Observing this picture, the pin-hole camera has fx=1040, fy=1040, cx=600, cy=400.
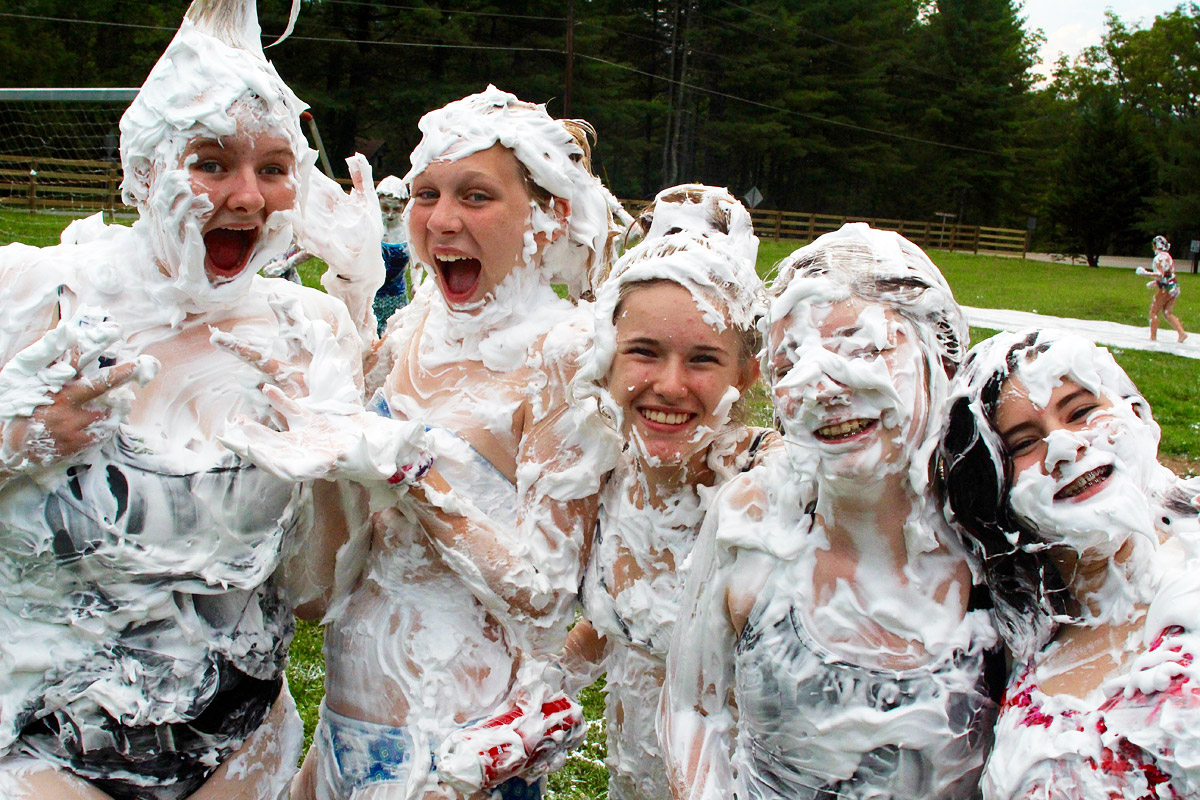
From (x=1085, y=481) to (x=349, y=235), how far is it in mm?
2246

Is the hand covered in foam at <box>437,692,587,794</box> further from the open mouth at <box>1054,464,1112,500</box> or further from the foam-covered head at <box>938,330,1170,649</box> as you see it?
the open mouth at <box>1054,464,1112,500</box>

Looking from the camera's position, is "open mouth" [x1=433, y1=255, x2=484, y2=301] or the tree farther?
the tree

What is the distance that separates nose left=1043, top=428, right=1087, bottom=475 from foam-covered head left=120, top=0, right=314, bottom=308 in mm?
1705

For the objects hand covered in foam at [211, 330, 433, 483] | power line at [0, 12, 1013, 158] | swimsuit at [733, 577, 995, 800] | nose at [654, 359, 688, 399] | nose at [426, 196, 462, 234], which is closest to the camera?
swimsuit at [733, 577, 995, 800]

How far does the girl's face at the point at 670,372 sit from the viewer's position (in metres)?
2.38

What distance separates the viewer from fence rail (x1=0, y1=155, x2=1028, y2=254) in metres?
11.1

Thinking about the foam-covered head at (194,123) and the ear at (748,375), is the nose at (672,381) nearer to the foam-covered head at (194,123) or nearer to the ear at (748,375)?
the ear at (748,375)

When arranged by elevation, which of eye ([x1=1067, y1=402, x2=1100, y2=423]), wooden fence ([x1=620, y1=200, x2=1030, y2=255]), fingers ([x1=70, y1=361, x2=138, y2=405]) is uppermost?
eye ([x1=1067, y1=402, x2=1100, y2=423])

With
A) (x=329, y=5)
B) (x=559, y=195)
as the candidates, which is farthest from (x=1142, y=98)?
(x=559, y=195)

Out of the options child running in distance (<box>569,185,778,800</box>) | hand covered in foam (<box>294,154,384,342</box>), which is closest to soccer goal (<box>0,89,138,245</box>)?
hand covered in foam (<box>294,154,384,342</box>)

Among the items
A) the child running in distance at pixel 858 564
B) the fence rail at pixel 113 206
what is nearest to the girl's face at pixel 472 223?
the child running in distance at pixel 858 564

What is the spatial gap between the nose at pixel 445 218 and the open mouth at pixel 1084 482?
1.56 metres

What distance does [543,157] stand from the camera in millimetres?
2736

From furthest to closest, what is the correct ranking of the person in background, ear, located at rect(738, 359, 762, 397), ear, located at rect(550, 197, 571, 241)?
the person in background < ear, located at rect(550, 197, 571, 241) < ear, located at rect(738, 359, 762, 397)
